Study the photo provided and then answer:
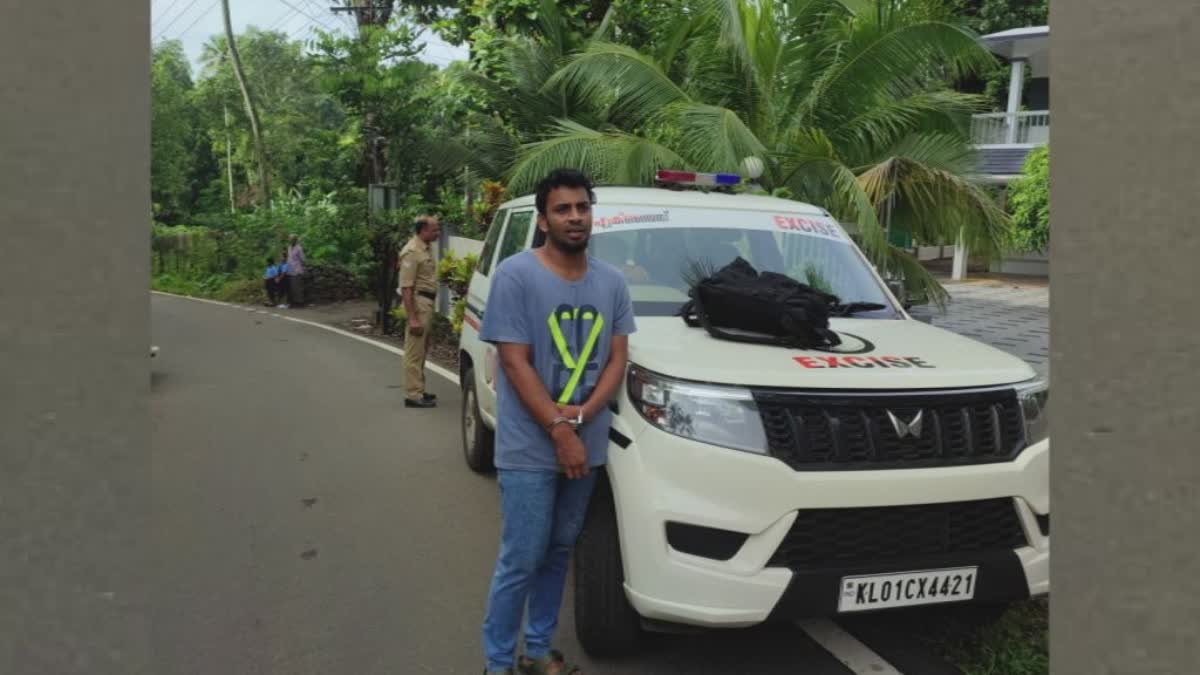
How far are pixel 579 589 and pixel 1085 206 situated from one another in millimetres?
2664

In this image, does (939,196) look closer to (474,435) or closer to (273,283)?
(474,435)

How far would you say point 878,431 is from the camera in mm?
3432

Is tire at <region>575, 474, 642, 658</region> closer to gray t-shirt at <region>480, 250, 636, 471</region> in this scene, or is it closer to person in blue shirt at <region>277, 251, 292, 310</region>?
gray t-shirt at <region>480, 250, 636, 471</region>

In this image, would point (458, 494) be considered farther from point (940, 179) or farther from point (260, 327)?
point (260, 327)

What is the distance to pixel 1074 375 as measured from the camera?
1.38 m

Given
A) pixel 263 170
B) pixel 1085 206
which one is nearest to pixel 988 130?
pixel 263 170

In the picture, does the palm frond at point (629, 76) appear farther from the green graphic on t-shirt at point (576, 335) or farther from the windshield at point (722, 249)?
the green graphic on t-shirt at point (576, 335)

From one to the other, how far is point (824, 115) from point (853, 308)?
642 centimetres

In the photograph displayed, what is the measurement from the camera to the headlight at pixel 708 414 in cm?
339

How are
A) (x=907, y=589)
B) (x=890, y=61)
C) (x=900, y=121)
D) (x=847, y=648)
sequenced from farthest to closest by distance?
1. (x=900, y=121)
2. (x=890, y=61)
3. (x=847, y=648)
4. (x=907, y=589)

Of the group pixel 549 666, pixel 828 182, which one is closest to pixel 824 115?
pixel 828 182

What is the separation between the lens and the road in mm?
3854

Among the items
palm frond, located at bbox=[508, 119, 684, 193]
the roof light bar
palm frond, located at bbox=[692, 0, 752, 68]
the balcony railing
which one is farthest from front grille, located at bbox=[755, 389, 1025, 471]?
the balcony railing

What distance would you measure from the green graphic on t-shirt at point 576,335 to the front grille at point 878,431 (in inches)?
23.4
